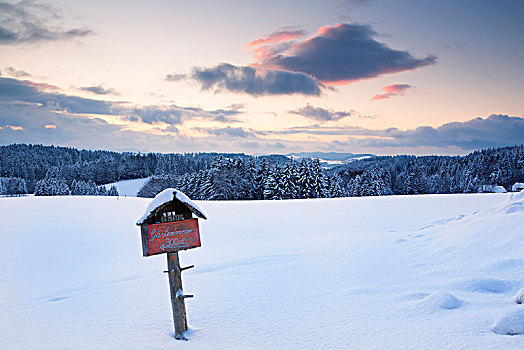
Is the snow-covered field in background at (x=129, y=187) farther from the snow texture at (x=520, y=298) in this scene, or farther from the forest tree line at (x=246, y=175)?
the snow texture at (x=520, y=298)

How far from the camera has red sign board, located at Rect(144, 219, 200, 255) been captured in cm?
438

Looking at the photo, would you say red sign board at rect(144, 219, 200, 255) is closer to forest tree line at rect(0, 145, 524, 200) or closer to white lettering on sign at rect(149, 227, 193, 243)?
white lettering on sign at rect(149, 227, 193, 243)

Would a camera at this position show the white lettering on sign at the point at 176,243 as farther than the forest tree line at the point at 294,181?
No

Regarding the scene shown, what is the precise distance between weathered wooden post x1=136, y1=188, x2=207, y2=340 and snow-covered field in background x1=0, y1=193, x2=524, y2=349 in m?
0.55

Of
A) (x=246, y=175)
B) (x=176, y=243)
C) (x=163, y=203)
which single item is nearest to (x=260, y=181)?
(x=246, y=175)

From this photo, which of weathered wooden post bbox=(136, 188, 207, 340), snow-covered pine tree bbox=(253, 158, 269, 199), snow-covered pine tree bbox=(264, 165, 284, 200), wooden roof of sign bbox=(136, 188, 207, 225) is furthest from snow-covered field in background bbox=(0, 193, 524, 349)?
snow-covered pine tree bbox=(253, 158, 269, 199)

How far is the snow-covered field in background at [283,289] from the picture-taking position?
4.07m

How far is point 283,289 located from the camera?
6.10 meters

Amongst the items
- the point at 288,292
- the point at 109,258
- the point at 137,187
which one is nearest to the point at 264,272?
the point at 288,292

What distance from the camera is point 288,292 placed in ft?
19.4

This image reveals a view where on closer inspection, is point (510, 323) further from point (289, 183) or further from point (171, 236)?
point (289, 183)

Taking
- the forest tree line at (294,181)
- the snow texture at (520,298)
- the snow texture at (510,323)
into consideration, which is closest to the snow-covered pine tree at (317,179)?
the forest tree line at (294,181)

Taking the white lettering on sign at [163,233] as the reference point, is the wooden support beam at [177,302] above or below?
below

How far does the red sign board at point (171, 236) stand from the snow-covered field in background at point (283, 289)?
1.27 m
